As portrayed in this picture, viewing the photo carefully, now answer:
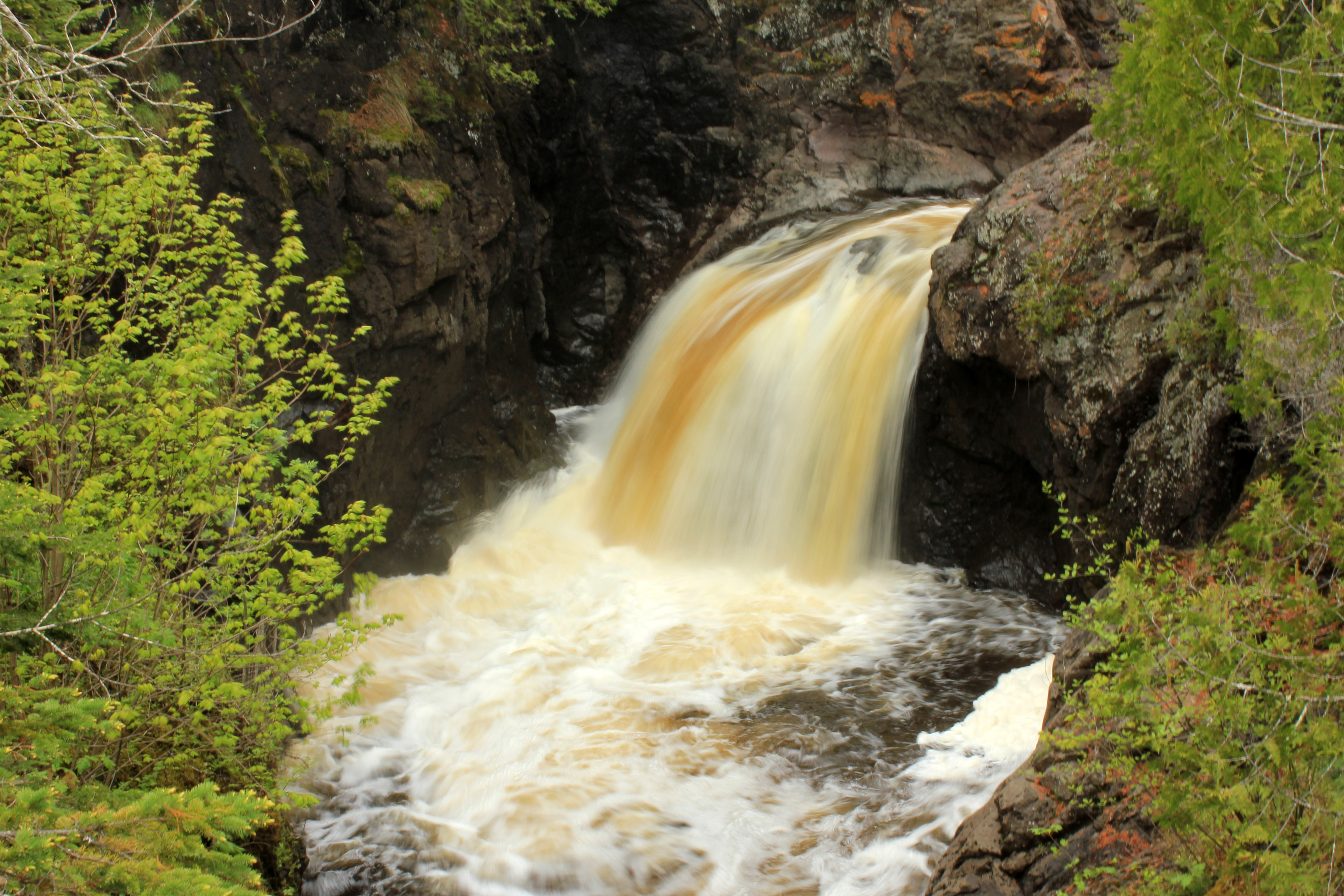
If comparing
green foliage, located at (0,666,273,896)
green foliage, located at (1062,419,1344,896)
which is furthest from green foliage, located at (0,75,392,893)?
green foliage, located at (1062,419,1344,896)

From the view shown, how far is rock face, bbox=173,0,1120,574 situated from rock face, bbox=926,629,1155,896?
615 cm

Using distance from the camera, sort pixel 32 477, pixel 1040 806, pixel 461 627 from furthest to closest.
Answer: pixel 461 627 < pixel 32 477 < pixel 1040 806

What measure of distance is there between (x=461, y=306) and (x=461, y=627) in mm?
3517

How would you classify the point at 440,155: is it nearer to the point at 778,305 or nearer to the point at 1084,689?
the point at 778,305

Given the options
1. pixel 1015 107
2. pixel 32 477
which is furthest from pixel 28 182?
pixel 1015 107

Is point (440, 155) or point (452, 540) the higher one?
point (440, 155)

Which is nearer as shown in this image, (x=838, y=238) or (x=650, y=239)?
(x=838, y=238)

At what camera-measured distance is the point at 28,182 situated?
4.15 meters

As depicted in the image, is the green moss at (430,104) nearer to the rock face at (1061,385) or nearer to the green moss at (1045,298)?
the rock face at (1061,385)

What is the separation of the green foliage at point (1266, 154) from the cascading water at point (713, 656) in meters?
2.69

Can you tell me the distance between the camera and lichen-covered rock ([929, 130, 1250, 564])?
5.36 metres

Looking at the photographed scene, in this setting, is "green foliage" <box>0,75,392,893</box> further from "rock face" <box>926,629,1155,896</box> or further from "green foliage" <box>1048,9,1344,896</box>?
"green foliage" <box>1048,9,1344,896</box>

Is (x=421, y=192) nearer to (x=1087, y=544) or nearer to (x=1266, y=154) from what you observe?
(x=1087, y=544)

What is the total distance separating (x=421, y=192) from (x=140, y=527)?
587 centimetres
